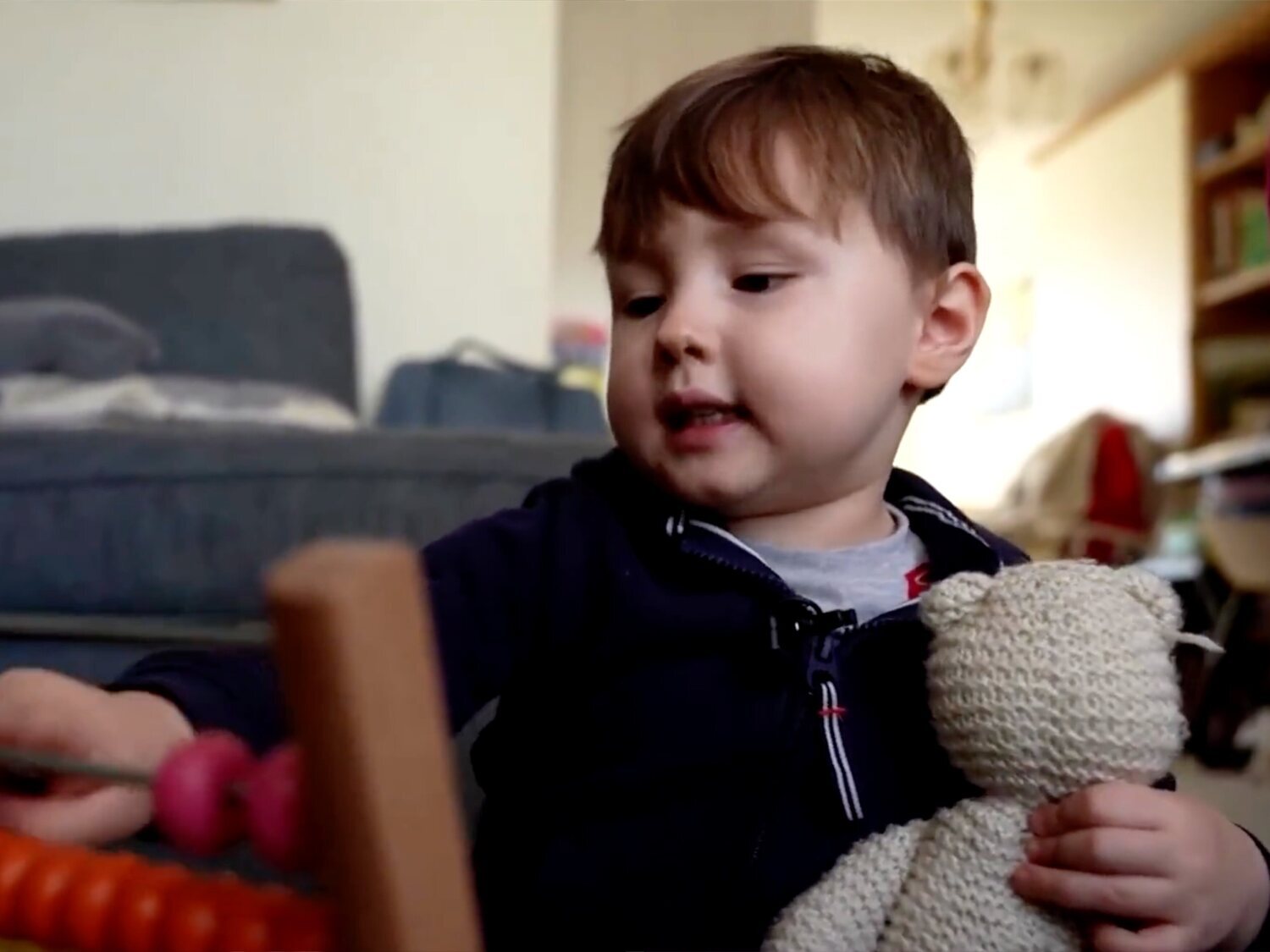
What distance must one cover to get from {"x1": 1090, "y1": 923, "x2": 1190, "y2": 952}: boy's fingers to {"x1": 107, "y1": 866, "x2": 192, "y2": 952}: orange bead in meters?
0.31

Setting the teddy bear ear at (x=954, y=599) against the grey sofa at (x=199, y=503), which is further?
the grey sofa at (x=199, y=503)

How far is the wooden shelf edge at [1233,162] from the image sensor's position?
2900 mm

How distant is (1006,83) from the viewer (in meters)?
3.63

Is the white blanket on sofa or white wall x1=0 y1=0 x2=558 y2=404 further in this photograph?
white wall x1=0 y1=0 x2=558 y2=404

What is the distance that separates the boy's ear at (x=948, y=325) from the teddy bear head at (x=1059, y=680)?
0.58 feet

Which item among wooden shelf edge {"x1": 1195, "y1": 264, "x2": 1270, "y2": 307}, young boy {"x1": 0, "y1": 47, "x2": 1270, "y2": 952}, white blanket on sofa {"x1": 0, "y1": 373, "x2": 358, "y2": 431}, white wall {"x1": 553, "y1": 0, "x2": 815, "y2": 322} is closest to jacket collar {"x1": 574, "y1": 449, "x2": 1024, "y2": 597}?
young boy {"x1": 0, "y1": 47, "x2": 1270, "y2": 952}

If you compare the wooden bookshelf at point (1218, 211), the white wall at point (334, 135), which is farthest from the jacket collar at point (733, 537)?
the wooden bookshelf at point (1218, 211)

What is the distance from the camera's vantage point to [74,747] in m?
0.39

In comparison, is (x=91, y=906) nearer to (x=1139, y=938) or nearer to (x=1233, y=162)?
(x=1139, y=938)

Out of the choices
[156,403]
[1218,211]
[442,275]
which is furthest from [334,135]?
[1218,211]

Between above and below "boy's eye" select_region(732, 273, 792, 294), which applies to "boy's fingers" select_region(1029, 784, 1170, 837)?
below

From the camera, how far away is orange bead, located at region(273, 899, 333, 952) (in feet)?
0.96

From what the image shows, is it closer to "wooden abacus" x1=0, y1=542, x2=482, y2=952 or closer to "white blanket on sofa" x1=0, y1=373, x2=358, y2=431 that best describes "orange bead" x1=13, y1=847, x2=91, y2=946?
"wooden abacus" x1=0, y1=542, x2=482, y2=952

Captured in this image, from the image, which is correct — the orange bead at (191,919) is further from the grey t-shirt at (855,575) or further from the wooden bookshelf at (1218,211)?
the wooden bookshelf at (1218,211)
